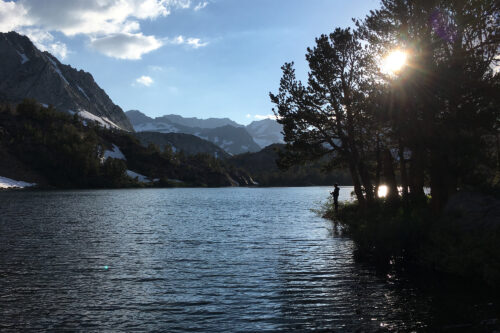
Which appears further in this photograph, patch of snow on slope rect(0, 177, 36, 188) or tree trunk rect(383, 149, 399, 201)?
patch of snow on slope rect(0, 177, 36, 188)

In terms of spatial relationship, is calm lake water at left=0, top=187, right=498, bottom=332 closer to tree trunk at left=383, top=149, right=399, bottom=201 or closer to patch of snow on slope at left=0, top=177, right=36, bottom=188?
tree trunk at left=383, top=149, right=399, bottom=201

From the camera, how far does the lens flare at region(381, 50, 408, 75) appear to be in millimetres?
24241

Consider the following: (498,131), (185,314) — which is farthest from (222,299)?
(498,131)

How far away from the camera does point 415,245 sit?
20344 mm

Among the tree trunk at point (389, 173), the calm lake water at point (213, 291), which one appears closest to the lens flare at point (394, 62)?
the tree trunk at point (389, 173)

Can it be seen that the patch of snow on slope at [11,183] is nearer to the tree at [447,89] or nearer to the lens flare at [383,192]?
the lens flare at [383,192]

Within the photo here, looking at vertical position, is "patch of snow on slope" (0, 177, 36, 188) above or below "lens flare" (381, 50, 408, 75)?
below

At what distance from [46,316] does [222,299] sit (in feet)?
20.6

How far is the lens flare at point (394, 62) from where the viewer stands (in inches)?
954

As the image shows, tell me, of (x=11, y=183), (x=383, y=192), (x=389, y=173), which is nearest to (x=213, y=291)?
(x=389, y=173)

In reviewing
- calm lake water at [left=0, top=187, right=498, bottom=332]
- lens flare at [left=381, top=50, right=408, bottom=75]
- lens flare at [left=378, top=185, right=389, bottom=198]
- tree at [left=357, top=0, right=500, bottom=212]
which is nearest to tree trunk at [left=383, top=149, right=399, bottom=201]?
lens flare at [left=378, top=185, right=389, bottom=198]

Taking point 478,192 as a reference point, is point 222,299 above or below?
below

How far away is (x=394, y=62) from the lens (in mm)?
25203

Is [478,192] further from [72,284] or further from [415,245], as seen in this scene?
[72,284]
